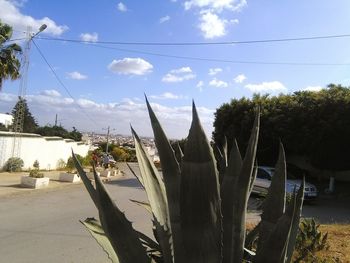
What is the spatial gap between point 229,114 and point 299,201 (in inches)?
1126

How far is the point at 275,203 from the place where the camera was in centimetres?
304

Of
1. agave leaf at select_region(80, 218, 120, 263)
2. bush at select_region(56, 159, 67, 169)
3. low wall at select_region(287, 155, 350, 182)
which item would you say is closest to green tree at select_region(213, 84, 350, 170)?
low wall at select_region(287, 155, 350, 182)

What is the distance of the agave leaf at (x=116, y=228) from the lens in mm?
2576

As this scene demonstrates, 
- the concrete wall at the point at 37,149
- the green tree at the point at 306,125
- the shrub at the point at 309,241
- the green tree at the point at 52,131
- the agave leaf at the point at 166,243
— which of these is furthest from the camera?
the green tree at the point at 52,131

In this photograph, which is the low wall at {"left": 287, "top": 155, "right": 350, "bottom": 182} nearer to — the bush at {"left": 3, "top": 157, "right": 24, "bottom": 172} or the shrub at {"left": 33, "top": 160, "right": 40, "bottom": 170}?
the shrub at {"left": 33, "top": 160, "right": 40, "bottom": 170}

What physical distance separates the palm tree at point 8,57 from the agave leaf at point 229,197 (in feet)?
86.1

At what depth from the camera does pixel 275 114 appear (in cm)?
2819

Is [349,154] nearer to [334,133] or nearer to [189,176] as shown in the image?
[334,133]

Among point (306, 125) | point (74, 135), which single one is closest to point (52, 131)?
point (74, 135)

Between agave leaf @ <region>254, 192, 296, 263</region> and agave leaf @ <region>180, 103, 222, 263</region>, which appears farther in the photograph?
agave leaf @ <region>254, 192, 296, 263</region>

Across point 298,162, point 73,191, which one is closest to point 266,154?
point 298,162

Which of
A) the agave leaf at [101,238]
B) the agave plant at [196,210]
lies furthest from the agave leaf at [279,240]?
the agave leaf at [101,238]

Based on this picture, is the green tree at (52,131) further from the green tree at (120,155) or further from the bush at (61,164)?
the bush at (61,164)

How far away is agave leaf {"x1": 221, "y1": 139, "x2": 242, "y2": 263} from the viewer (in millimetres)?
2762
